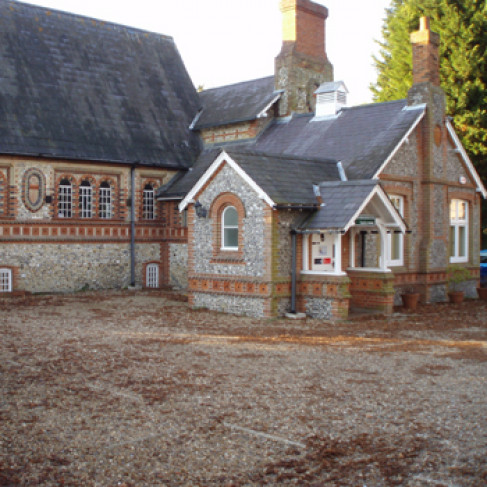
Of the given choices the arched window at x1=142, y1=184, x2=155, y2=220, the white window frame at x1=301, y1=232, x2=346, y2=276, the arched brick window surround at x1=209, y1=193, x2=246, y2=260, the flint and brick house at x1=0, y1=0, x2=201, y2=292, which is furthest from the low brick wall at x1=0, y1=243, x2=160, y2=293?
the white window frame at x1=301, y1=232, x2=346, y2=276

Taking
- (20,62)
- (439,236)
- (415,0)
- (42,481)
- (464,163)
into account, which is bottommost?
(42,481)

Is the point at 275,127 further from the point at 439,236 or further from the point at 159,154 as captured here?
the point at 439,236

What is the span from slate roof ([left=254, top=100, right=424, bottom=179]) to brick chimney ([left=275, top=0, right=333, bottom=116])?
1.85 metres

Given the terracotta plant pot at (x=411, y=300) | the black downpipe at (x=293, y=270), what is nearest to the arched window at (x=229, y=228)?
the black downpipe at (x=293, y=270)

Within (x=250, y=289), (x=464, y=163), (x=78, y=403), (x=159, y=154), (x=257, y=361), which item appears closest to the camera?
(x=78, y=403)

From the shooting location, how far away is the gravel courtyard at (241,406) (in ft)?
21.7

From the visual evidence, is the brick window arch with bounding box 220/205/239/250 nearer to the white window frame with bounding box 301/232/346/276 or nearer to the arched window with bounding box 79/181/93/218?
→ the white window frame with bounding box 301/232/346/276

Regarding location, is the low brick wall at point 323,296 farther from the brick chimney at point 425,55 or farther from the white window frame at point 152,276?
the white window frame at point 152,276

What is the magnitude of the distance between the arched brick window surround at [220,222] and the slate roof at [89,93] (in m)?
7.84

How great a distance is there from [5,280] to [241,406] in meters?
16.8

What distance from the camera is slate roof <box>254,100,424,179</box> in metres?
20.7

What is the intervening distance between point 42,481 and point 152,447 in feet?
4.35

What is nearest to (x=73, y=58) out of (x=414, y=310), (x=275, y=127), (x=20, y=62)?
(x=20, y=62)

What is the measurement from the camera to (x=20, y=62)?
2589 centimetres
